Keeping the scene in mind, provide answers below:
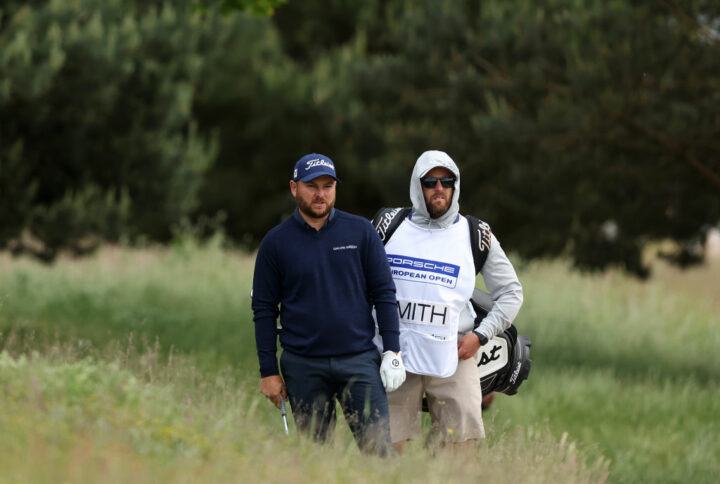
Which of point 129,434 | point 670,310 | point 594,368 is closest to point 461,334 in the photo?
point 129,434

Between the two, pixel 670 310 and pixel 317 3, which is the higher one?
pixel 317 3

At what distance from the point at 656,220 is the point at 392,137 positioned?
6365mm

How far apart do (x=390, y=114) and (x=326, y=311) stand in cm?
1842

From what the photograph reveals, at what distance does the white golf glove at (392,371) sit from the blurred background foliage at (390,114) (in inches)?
264

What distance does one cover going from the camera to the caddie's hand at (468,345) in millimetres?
5477

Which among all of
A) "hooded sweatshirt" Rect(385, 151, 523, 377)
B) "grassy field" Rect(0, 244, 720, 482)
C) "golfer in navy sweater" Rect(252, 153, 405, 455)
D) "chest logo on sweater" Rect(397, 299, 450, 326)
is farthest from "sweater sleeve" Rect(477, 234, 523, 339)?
"grassy field" Rect(0, 244, 720, 482)

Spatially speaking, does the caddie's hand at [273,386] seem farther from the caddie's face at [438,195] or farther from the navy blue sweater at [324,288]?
the caddie's face at [438,195]

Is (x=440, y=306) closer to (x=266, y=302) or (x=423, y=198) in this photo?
(x=423, y=198)

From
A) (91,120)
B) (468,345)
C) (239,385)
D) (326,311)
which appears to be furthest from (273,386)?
(91,120)

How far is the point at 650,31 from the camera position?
14242mm

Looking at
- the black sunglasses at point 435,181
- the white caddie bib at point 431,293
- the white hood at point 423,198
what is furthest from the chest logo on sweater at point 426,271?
the black sunglasses at point 435,181

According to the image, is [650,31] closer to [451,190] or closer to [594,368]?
[594,368]

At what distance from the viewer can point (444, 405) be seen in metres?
5.57

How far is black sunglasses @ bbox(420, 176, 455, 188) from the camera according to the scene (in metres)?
5.46
